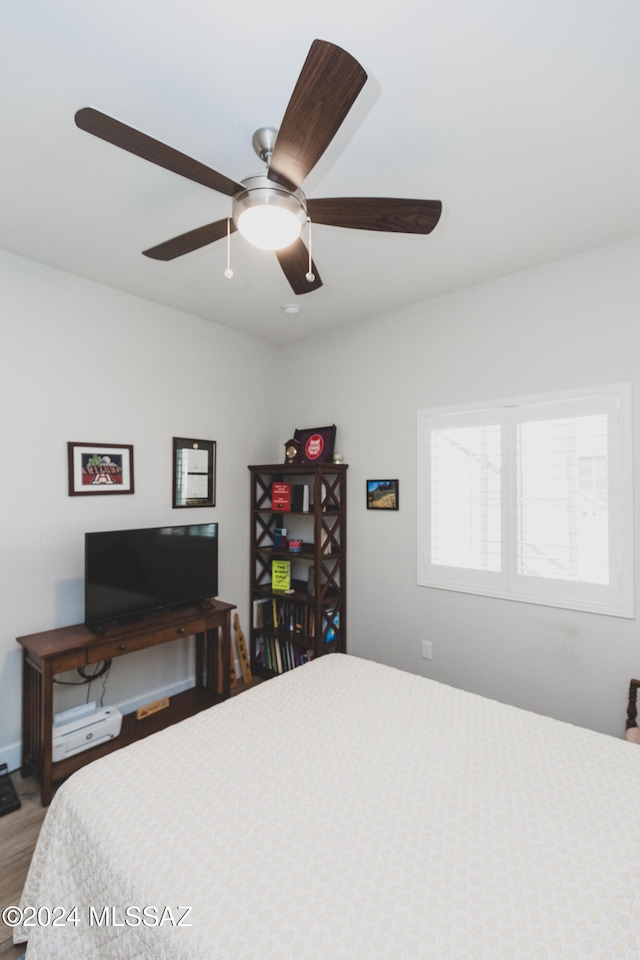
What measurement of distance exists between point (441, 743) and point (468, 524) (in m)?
1.51

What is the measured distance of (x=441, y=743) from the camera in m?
1.62

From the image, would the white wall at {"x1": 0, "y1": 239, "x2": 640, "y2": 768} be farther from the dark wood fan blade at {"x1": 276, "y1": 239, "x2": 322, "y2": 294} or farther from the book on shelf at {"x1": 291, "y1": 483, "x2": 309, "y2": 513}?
the dark wood fan blade at {"x1": 276, "y1": 239, "x2": 322, "y2": 294}

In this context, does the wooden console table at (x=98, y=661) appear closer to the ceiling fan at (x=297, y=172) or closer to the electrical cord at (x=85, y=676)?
the electrical cord at (x=85, y=676)

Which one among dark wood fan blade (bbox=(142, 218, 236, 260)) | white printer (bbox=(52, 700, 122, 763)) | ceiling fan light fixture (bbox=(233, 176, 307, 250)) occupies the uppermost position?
dark wood fan blade (bbox=(142, 218, 236, 260))

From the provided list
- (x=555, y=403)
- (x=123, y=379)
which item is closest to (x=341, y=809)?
(x=555, y=403)

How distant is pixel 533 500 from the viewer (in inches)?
104

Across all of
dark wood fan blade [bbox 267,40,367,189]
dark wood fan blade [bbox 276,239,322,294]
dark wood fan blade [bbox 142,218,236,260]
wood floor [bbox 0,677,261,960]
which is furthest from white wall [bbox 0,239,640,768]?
dark wood fan blade [bbox 267,40,367,189]

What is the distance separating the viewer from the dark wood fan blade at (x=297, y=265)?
1.74m

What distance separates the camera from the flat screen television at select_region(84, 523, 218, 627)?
2.53 metres

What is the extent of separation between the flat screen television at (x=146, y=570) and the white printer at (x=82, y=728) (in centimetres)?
53

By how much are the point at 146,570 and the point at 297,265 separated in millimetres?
1923

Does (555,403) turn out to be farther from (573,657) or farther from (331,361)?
(331,361)

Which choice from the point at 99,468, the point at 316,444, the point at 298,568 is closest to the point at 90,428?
the point at 99,468

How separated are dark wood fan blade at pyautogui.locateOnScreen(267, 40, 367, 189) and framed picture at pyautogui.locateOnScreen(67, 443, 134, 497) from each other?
2.02 m
